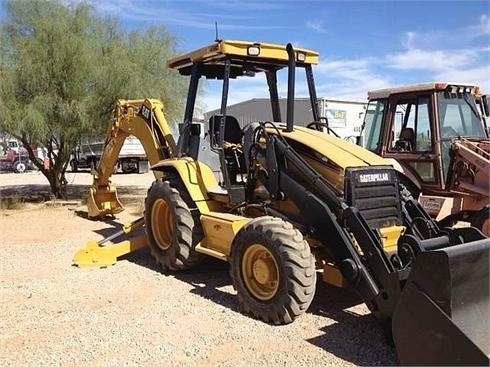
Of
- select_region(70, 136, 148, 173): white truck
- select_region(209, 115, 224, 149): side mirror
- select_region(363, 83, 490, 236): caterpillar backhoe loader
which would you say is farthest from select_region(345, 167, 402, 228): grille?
select_region(70, 136, 148, 173): white truck

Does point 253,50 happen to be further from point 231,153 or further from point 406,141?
point 406,141

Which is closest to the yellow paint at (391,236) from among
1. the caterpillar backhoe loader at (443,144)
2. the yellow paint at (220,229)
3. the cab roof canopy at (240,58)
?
Result: the yellow paint at (220,229)

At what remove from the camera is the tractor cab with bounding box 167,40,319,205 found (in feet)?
18.8

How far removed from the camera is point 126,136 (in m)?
8.78

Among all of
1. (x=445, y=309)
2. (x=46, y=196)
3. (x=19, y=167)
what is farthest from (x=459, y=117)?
(x=19, y=167)

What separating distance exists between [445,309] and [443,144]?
470cm

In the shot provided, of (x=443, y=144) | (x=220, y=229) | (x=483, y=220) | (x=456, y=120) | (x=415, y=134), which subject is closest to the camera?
(x=220, y=229)

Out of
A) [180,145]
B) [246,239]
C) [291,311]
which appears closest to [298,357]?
[291,311]

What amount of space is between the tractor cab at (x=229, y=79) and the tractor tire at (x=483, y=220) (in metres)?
2.77

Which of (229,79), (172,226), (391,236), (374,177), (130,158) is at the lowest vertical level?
(130,158)

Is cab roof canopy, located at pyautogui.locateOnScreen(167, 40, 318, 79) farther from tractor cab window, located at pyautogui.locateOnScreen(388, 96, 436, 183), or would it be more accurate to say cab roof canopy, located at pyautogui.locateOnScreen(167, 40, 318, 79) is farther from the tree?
the tree

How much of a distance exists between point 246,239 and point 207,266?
2.00 m

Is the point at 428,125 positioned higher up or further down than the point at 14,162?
higher up

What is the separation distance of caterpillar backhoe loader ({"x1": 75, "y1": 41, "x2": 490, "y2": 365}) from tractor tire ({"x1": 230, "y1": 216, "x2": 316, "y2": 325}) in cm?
1
